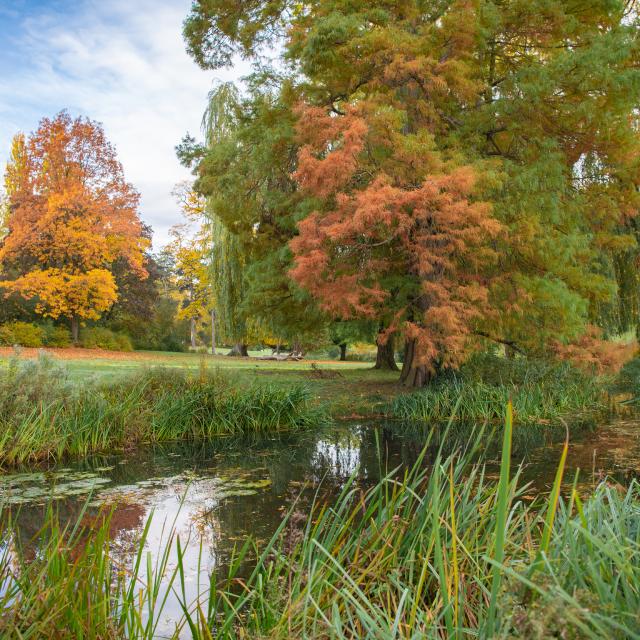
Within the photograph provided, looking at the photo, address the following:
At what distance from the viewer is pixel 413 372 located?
44.8 feet

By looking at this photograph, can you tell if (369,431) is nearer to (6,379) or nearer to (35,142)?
(6,379)

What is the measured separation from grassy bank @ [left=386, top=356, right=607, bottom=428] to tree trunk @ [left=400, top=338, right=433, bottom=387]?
1.80 feet

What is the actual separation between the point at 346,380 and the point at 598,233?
6.95m

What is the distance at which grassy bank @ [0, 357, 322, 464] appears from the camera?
7.55 meters

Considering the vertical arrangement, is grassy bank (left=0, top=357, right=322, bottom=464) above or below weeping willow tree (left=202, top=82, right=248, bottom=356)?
below

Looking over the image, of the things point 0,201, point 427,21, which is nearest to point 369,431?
point 427,21

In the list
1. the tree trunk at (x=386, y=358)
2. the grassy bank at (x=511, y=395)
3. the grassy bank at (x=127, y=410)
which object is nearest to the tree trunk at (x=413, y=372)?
the grassy bank at (x=511, y=395)

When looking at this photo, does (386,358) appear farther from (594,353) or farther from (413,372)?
(594,353)

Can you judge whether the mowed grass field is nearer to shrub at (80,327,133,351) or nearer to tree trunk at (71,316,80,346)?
tree trunk at (71,316,80,346)

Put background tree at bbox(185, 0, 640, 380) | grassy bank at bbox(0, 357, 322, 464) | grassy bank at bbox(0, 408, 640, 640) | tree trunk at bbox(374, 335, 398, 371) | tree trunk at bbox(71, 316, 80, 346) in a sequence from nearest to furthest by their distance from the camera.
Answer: grassy bank at bbox(0, 408, 640, 640) → grassy bank at bbox(0, 357, 322, 464) → background tree at bbox(185, 0, 640, 380) → tree trunk at bbox(374, 335, 398, 371) → tree trunk at bbox(71, 316, 80, 346)

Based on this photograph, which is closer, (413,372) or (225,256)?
(413,372)

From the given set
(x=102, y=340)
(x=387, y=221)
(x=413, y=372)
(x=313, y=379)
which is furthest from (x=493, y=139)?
(x=102, y=340)

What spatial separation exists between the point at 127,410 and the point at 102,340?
706 inches

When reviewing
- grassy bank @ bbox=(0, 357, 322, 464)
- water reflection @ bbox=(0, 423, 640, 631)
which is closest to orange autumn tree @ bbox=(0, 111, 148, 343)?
grassy bank @ bbox=(0, 357, 322, 464)
